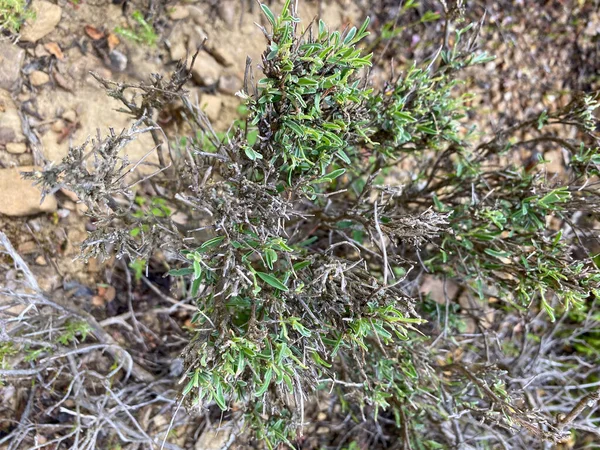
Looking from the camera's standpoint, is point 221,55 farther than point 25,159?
Yes

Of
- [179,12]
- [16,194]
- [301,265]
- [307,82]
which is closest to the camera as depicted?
[307,82]

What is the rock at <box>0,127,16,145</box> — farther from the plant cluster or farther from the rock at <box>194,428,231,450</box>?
the rock at <box>194,428,231,450</box>

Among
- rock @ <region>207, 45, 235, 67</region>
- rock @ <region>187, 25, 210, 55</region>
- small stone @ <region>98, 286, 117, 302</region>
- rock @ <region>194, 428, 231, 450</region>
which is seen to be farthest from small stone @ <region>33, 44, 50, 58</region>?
rock @ <region>194, 428, 231, 450</region>

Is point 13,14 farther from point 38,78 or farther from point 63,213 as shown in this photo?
point 63,213

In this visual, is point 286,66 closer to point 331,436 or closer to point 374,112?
point 374,112

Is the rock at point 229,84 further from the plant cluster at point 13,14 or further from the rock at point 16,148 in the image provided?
the rock at point 16,148

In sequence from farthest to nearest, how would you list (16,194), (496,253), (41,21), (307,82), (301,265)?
(41,21)
(16,194)
(496,253)
(301,265)
(307,82)

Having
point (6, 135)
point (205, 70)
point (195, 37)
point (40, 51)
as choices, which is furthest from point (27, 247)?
point (195, 37)

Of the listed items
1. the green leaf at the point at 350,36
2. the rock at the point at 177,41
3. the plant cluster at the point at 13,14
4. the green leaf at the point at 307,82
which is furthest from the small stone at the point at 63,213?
the green leaf at the point at 350,36
